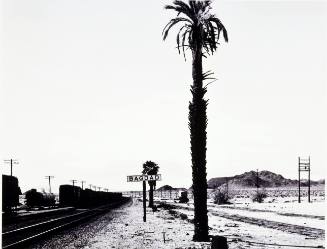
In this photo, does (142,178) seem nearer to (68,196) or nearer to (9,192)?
(9,192)

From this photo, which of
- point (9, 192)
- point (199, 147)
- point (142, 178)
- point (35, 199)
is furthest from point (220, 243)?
point (35, 199)

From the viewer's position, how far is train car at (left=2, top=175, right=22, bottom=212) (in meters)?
36.5

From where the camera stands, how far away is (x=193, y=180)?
18172 mm

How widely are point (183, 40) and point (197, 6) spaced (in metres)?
1.64

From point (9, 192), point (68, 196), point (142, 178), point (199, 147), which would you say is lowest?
point (68, 196)

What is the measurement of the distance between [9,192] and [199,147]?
25240mm

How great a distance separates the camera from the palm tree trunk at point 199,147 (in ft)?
59.1

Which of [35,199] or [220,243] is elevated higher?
[220,243]

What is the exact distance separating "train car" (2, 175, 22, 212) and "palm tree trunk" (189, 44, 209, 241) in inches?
890

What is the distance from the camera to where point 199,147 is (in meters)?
18.1

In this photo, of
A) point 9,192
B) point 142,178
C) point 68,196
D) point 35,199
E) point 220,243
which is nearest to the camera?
point 220,243

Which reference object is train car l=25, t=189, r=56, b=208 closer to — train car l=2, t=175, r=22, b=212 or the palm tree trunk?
train car l=2, t=175, r=22, b=212

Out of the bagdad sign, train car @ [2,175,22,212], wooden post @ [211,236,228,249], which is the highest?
wooden post @ [211,236,228,249]

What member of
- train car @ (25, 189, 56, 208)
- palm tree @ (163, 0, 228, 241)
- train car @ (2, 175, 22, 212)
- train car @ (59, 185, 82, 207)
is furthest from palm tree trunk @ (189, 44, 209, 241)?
train car @ (25, 189, 56, 208)
